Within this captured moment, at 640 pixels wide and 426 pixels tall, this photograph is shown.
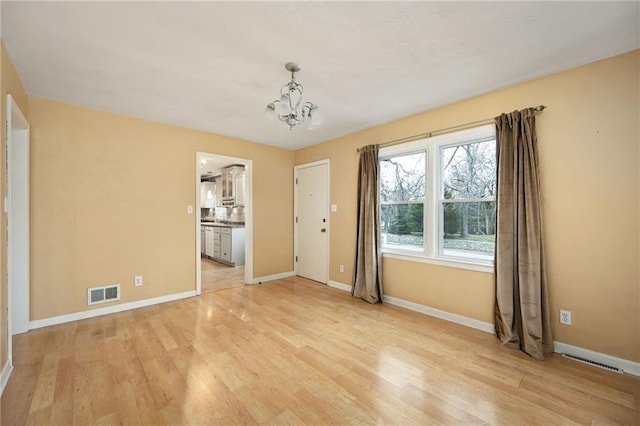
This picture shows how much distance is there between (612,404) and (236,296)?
383 cm

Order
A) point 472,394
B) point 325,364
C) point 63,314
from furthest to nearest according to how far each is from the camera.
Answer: point 63,314 → point 325,364 → point 472,394

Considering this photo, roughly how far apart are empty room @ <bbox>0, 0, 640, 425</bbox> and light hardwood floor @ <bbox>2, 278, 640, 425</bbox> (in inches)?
0.8

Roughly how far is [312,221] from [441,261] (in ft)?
7.81

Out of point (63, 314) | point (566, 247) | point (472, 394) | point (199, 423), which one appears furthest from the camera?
point (63, 314)

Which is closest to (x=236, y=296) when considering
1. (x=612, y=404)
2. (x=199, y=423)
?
(x=199, y=423)

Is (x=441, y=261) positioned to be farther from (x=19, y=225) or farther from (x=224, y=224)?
(x=224, y=224)

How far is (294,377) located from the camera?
6.61 ft

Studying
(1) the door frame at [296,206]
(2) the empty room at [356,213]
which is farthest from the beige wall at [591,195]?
(1) the door frame at [296,206]

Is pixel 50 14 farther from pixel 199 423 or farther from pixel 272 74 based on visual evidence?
pixel 199 423

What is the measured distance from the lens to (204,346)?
2.47 metres

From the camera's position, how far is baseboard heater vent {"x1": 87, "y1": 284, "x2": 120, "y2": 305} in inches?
124

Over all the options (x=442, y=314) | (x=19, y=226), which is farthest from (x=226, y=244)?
(x=442, y=314)

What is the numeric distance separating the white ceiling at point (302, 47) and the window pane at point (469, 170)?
22.4 inches

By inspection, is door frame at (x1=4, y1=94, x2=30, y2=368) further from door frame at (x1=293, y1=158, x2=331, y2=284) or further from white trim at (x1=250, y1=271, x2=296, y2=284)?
door frame at (x1=293, y1=158, x2=331, y2=284)
